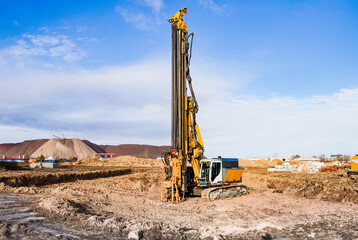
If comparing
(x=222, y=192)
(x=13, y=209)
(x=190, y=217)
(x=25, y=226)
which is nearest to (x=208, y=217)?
(x=190, y=217)

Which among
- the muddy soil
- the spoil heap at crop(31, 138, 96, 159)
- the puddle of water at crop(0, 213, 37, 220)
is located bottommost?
the muddy soil

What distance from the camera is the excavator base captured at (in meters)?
14.9

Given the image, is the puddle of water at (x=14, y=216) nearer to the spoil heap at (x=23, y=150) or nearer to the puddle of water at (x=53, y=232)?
the puddle of water at (x=53, y=232)

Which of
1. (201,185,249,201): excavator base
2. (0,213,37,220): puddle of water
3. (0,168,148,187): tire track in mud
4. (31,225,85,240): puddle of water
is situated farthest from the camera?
(0,168,148,187): tire track in mud

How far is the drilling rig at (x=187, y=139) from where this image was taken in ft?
51.3

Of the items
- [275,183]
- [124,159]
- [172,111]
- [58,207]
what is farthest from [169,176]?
[124,159]

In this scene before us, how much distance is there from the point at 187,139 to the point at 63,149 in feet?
543

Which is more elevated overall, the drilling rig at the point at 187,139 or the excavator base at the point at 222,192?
the drilling rig at the point at 187,139

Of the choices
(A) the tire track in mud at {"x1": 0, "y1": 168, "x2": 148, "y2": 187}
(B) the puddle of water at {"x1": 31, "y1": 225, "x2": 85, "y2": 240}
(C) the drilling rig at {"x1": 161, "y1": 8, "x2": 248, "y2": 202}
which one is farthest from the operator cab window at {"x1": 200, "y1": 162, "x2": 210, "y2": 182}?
(A) the tire track in mud at {"x1": 0, "y1": 168, "x2": 148, "y2": 187}

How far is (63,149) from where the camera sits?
553 feet

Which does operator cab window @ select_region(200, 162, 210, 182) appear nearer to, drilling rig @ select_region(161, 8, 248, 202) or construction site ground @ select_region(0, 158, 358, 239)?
drilling rig @ select_region(161, 8, 248, 202)

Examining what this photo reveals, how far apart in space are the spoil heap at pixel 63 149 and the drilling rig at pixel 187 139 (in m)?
158

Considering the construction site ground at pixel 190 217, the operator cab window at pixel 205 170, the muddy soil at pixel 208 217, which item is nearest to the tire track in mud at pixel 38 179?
the construction site ground at pixel 190 217

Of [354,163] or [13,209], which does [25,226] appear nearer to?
[13,209]
